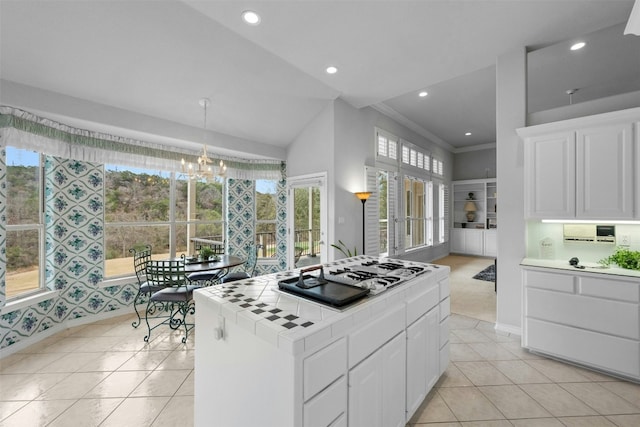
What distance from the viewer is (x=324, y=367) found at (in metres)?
1.08

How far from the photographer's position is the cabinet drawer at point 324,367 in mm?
1017

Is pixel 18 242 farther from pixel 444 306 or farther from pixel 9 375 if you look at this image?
pixel 444 306

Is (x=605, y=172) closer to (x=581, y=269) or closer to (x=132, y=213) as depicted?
(x=581, y=269)

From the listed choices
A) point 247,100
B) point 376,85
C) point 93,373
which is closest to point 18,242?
point 93,373

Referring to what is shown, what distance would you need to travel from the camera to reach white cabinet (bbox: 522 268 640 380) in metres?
2.12

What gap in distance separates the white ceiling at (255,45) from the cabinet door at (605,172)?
3.55 ft

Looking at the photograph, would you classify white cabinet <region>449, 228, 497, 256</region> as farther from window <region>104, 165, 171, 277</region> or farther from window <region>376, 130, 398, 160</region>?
window <region>104, 165, 171, 277</region>

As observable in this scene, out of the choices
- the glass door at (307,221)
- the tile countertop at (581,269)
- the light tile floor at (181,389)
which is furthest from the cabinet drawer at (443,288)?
the glass door at (307,221)

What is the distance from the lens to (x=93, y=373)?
2.33 metres

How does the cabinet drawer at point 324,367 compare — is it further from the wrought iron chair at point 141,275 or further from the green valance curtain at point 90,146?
the green valance curtain at point 90,146

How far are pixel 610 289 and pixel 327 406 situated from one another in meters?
2.63

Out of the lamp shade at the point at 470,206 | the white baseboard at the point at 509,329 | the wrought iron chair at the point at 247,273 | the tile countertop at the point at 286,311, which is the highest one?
the lamp shade at the point at 470,206

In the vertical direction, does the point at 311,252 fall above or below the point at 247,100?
below

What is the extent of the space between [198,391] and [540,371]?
2793 millimetres
